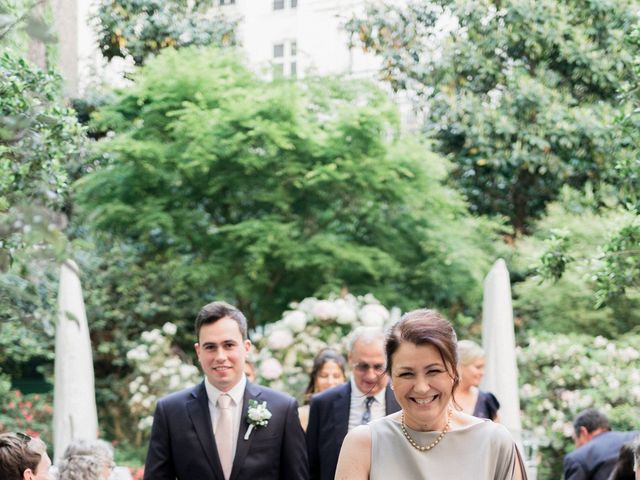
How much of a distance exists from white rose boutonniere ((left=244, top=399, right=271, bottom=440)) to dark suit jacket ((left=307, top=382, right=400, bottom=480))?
1095 mm

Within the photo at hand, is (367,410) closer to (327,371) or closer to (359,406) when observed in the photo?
(359,406)

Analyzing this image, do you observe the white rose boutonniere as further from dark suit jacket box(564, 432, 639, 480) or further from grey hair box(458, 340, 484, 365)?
dark suit jacket box(564, 432, 639, 480)

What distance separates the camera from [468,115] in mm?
19500

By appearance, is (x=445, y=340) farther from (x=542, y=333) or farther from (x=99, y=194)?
(x=99, y=194)

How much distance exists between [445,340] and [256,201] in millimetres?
13908

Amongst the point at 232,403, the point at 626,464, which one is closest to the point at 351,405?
the point at 232,403

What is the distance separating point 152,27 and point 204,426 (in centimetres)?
1719

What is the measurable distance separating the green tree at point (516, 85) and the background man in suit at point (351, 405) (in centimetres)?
1307

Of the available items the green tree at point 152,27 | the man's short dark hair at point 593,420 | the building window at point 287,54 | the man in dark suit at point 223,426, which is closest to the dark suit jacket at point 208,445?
the man in dark suit at point 223,426

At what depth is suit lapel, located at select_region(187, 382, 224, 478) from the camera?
531cm

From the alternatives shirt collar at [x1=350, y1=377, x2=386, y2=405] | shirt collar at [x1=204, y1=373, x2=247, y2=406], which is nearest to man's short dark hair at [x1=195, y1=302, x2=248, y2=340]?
shirt collar at [x1=204, y1=373, x2=247, y2=406]

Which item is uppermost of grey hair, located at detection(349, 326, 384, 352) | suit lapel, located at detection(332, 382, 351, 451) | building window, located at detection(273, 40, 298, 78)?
building window, located at detection(273, 40, 298, 78)

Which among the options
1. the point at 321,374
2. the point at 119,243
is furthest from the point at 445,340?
the point at 119,243

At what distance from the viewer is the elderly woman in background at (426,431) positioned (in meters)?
3.15
